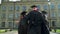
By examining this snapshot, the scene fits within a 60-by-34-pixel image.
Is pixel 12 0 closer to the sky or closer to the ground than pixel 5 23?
closer to the sky

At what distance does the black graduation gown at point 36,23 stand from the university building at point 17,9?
55445 mm

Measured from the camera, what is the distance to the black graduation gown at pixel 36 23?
655 centimetres

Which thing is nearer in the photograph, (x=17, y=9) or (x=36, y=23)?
(x=36, y=23)

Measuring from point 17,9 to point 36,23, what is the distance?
58.5 meters

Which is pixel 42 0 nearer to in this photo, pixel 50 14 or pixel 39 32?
pixel 50 14

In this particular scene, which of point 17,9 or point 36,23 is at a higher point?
point 36,23

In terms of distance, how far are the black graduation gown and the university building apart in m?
55.4

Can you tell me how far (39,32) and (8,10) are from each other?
58.3 meters

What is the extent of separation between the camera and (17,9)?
64.9 metres

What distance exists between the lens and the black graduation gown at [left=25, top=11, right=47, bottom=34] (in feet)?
21.5

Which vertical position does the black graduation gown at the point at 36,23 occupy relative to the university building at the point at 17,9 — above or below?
above

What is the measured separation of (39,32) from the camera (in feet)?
21.4

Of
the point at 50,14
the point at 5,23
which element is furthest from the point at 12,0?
the point at 50,14

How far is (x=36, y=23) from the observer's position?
6.61 meters
